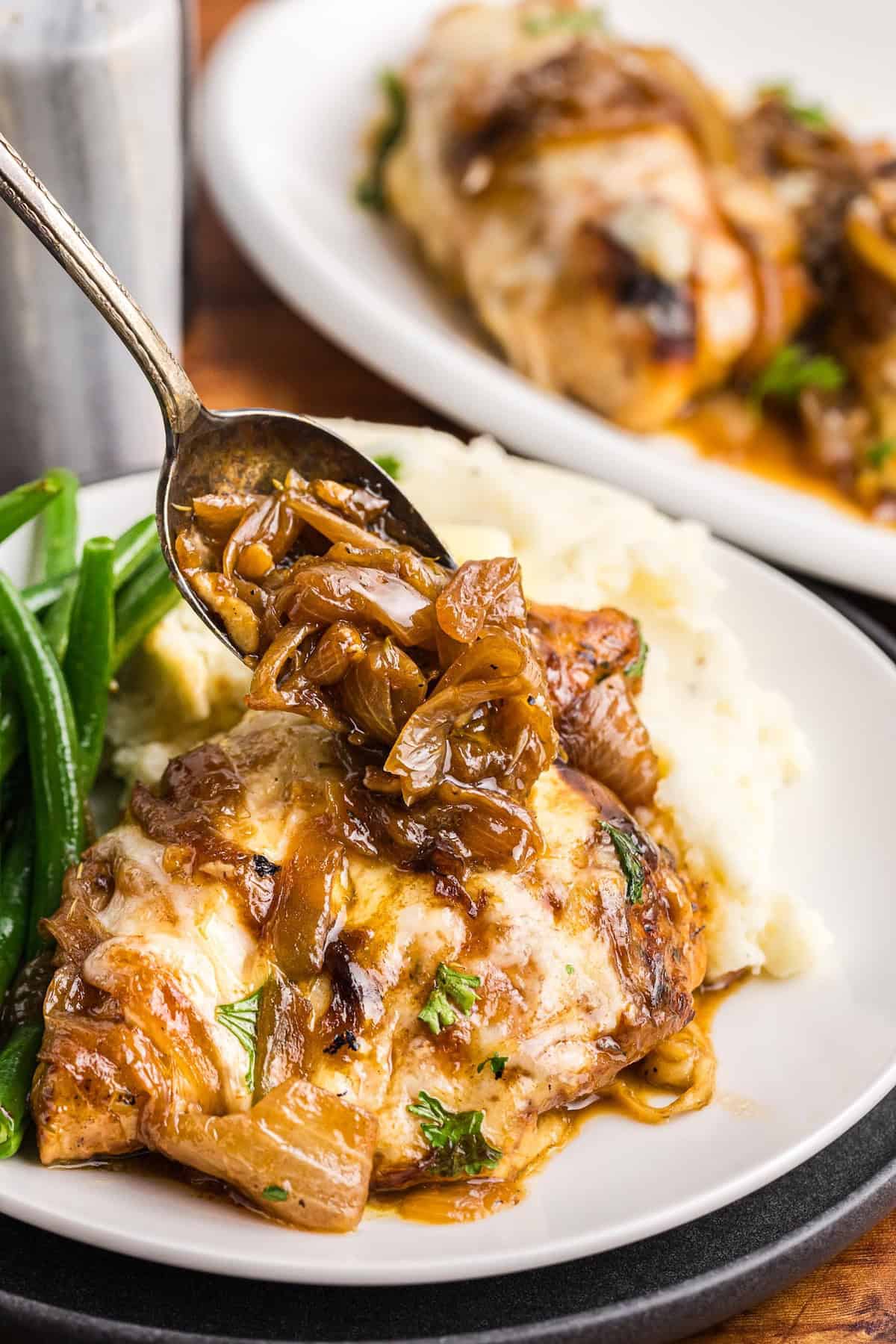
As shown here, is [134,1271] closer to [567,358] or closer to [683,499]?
[683,499]

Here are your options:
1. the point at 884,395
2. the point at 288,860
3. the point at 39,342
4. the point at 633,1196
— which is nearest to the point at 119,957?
the point at 288,860

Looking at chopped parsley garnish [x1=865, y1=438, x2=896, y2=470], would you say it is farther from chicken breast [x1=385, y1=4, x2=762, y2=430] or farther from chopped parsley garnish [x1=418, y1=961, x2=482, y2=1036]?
chopped parsley garnish [x1=418, y1=961, x2=482, y2=1036]

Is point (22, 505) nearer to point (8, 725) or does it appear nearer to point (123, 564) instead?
point (123, 564)

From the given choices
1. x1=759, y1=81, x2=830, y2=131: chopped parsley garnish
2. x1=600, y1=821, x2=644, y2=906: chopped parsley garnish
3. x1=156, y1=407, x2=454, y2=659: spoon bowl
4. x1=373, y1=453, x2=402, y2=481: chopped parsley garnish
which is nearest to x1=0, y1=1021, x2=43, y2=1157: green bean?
x1=156, y1=407, x2=454, y2=659: spoon bowl

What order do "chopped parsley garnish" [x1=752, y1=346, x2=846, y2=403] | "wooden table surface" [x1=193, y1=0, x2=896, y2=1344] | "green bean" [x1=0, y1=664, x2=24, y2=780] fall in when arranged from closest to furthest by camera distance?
"green bean" [x1=0, y1=664, x2=24, y2=780] → "wooden table surface" [x1=193, y1=0, x2=896, y2=1344] → "chopped parsley garnish" [x1=752, y1=346, x2=846, y2=403]

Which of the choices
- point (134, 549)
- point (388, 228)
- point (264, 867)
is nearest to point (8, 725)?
point (134, 549)

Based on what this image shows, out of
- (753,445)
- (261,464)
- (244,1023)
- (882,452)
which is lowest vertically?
(753,445)
